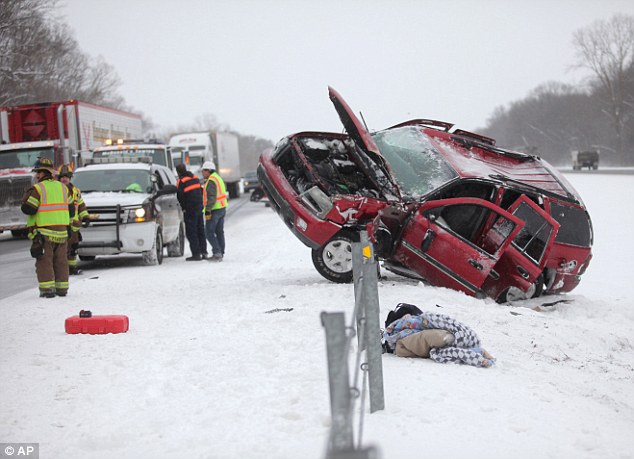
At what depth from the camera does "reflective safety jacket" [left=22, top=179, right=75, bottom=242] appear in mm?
9766

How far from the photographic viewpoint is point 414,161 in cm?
1005

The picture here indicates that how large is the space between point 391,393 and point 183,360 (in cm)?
186

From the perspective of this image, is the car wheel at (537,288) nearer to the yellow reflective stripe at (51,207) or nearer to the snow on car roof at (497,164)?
the snow on car roof at (497,164)

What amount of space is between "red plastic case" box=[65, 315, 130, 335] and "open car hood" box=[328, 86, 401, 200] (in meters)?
3.67

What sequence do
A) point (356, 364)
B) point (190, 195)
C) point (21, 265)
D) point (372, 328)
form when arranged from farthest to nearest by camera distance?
1. point (21, 265)
2. point (190, 195)
3. point (372, 328)
4. point (356, 364)

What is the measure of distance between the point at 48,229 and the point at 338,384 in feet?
24.3

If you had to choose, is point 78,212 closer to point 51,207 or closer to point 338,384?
point 51,207

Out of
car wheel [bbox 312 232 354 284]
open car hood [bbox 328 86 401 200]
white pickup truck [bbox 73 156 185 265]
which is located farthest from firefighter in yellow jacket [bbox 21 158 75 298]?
open car hood [bbox 328 86 401 200]

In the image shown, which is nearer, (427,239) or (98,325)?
(98,325)

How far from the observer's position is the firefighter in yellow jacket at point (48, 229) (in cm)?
972

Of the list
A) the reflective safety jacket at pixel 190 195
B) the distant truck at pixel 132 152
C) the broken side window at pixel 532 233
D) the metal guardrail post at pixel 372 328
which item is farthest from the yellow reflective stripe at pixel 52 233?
the distant truck at pixel 132 152

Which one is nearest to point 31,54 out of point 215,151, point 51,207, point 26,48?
point 26,48

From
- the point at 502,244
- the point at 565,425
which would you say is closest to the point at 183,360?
the point at 565,425

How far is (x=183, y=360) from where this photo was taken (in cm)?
616
